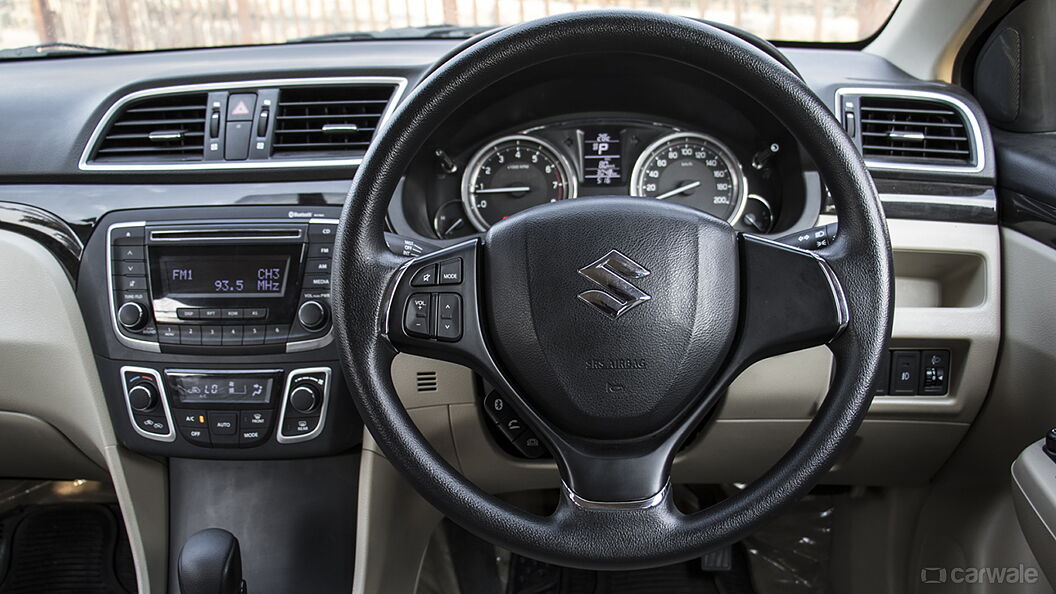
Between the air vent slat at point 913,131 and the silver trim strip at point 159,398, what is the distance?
48.2 inches

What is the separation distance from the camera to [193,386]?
1.38 meters

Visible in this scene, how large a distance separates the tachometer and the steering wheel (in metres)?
0.38

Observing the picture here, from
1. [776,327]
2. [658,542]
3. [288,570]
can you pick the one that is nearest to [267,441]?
[288,570]

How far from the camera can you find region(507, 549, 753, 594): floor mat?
1.89 metres

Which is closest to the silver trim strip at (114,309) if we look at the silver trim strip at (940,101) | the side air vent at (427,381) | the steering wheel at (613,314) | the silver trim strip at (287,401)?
the silver trim strip at (287,401)

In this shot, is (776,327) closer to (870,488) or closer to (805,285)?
(805,285)

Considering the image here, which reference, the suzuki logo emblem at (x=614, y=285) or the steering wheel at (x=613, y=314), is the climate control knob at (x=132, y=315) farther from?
the suzuki logo emblem at (x=614, y=285)

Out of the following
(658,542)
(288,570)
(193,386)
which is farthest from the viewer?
(288,570)

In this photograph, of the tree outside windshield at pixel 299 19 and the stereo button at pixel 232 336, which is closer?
the stereo button at pixel 232 336

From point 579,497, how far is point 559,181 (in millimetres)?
620

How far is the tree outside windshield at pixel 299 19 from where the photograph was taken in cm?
167

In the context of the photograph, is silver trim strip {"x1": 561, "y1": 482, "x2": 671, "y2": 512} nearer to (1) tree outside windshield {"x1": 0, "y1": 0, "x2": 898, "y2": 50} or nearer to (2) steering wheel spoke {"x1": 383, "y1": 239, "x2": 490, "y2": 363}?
(2) steering wheel spoke {"x1": 383, "y1": 239, "x2": 490, "y2": 363}
